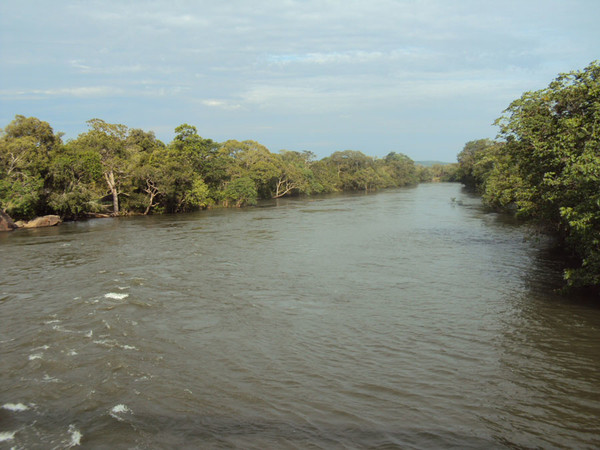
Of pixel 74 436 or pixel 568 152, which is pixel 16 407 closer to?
pixel 74 436

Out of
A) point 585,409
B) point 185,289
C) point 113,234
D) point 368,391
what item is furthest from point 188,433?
point 113,234

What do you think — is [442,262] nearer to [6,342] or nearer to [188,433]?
[188,433]

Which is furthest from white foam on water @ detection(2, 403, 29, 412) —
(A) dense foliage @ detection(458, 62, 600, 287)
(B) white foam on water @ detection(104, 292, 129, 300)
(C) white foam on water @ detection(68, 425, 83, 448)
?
(A) dense foliage @ detection(458, 62, 600, 287)

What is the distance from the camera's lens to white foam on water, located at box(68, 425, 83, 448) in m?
6.55

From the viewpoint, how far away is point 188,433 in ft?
22.2

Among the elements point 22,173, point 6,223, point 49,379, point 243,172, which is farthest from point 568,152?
point 243,172

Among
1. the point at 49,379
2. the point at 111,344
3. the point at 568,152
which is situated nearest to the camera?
the point at 49,379

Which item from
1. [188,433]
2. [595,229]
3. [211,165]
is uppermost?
[211,165]

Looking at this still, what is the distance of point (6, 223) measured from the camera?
3428 centimetres

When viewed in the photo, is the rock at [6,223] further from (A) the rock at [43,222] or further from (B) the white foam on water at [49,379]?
(B) the white foam on water at [49,379]

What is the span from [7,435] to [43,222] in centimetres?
3499

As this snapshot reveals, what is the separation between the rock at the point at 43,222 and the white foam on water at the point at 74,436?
3483 cm

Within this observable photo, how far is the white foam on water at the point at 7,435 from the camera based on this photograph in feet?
22.0

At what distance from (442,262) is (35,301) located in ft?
53.2
